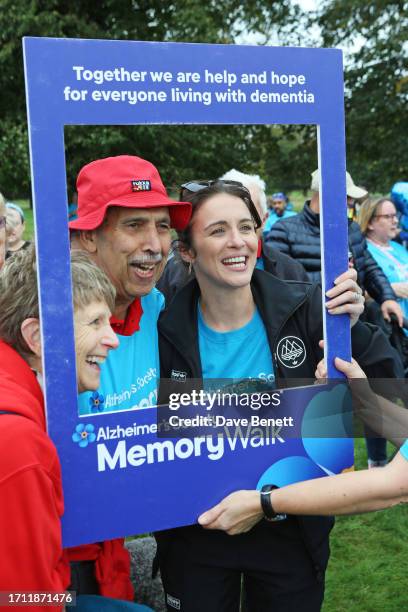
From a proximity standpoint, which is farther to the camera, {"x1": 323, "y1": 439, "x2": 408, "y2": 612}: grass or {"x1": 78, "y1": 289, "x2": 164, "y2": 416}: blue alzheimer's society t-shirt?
{"x1": 323, "y1": 439, "x2": 408, "y2": 612}: grass

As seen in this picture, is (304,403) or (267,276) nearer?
(304,403)

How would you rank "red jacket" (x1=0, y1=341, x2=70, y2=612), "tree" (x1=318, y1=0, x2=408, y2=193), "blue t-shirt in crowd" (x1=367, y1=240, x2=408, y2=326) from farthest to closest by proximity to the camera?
"tree" (x1=318, y1=0, x2=408, y2=193), "blue t-shirt in crowd" (x1=367, y1=240, x2=408, y2=326), "red jacket" (x1=0, y1=341, x2=70, y2=612)

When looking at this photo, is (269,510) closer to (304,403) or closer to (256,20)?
(304,403)

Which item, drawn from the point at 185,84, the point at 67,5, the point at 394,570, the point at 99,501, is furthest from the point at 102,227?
the point at 67,5

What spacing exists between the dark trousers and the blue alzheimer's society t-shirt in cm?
49

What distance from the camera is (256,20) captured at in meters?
14.5

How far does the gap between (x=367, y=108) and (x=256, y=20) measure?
298 centimetres

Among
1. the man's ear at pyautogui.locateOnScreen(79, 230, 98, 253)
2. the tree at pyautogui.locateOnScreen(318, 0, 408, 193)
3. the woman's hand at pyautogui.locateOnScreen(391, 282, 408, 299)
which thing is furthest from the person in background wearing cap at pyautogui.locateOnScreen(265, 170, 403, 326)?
the tree at pyautogui.locateOnScreen(318, 0, 408, 193)

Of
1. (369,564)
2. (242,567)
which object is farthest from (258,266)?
(369,564)

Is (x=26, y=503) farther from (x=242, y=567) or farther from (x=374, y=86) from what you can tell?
(x=374, y=86)

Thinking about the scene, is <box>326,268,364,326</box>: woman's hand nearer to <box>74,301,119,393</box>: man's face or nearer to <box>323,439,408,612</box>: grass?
<box>74,301,119,393</box>: man's face

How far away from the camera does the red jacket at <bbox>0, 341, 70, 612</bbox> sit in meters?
1.37

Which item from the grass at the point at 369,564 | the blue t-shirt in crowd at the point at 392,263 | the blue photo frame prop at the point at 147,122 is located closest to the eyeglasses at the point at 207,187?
the blue photo frame prop at the point at 147,122

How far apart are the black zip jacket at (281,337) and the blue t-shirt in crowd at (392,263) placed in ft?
10.9
